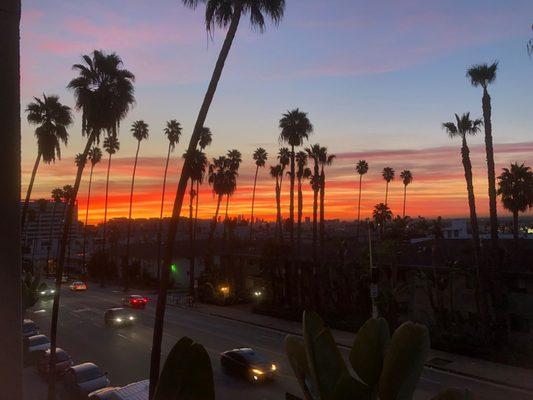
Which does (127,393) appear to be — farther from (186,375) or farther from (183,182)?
(186,375)

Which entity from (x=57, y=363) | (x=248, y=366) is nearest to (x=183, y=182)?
(x=248, y=366)

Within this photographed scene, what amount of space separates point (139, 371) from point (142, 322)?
1458cm

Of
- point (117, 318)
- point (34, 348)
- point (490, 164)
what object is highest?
point (490, 164)

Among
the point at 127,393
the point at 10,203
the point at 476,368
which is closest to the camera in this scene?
the point at 10,203

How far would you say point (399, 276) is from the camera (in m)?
34.9

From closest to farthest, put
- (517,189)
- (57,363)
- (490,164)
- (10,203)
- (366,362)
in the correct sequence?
(10,203)
(366,362)
(57,363)
(490,164)
(517,189)

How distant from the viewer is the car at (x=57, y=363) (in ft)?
70.5

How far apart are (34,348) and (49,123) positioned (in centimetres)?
1225

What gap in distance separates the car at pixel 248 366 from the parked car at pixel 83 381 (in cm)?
568

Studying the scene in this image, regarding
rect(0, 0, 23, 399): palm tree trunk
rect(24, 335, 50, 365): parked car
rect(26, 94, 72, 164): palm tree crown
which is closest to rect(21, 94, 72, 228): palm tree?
rect(26, 94, 72, 164): palm tree crown

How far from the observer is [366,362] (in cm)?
299

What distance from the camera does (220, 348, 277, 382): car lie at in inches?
832

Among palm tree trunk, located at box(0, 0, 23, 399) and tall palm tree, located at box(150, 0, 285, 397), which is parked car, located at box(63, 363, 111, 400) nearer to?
tall palm tree, located at box(150, 0, 285, 397)

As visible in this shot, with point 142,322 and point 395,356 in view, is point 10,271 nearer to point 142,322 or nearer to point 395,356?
point 395,356
